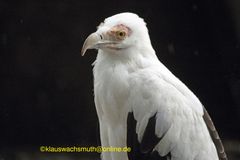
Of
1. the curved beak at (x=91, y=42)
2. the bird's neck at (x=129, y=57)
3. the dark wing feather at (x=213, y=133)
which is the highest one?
the curved beak at (x=91, y=42)

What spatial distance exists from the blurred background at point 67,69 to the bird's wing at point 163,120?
244cm

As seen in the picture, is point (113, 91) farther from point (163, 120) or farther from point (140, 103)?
point (163, 120)

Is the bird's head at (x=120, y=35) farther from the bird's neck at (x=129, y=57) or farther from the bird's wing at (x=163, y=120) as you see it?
the bird's wing at (x=163, y=120)

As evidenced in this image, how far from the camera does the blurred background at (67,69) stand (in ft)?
21.9

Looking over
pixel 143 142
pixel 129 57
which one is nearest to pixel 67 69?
pixel 129 57

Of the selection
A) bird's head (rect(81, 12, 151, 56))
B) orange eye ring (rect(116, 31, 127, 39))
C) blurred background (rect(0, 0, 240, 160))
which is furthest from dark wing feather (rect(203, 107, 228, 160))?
blurred background (rect(0, 0, 240, 160))

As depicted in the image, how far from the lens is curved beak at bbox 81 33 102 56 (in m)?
4.11

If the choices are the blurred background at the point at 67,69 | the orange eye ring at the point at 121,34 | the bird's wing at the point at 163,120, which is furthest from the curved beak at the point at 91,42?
the blurred background at the point at 67,69

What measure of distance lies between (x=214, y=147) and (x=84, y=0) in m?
3.04

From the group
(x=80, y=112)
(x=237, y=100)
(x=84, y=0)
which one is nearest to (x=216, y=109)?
(x=237, y=100)

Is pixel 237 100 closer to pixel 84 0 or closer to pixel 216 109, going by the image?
pixel 216 109

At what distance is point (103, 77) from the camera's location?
14.1ft

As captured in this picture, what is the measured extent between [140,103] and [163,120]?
212 millimetres

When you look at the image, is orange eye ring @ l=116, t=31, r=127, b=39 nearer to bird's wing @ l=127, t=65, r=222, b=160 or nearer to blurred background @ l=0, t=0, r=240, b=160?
bird's wing @ l=127, t=65, r=222, b=160
